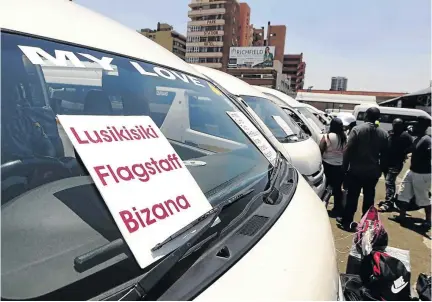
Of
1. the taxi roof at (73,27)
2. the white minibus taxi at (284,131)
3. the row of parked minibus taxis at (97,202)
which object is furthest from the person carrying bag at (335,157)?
the taxi roof at (73,27)

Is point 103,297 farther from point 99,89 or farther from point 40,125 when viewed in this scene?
point 99,89

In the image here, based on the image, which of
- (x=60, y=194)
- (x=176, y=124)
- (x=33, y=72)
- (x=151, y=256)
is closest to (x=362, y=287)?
(x=176, y=124)

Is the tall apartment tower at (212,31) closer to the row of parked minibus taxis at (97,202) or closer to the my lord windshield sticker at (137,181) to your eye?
the row of parked minibus taxis at (97,202)

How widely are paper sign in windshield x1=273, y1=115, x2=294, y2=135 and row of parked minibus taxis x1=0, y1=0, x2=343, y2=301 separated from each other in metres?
3.67

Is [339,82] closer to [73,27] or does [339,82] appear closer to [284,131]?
[284,131]

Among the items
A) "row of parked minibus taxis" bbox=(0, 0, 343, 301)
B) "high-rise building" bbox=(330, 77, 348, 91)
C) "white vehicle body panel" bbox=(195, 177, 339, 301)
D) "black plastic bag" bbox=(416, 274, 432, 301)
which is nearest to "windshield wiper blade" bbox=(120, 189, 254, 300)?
"row of parked minibus taxis" bbox=(0, 0, 343, 301)

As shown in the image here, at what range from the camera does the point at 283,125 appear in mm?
5562

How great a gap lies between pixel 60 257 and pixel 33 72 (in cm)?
64

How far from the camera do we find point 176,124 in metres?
1.95

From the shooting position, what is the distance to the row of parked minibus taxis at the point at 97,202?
35.0 inches

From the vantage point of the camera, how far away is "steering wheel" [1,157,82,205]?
3.15ft

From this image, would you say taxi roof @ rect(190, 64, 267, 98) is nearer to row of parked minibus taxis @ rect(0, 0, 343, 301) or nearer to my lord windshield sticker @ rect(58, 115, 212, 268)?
row of parked minibus taxis @ rect(0, 0, 343, 301)

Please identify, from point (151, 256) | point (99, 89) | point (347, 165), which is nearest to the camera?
point (151, 256)

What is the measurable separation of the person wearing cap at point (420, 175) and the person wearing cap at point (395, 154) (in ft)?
2.32
